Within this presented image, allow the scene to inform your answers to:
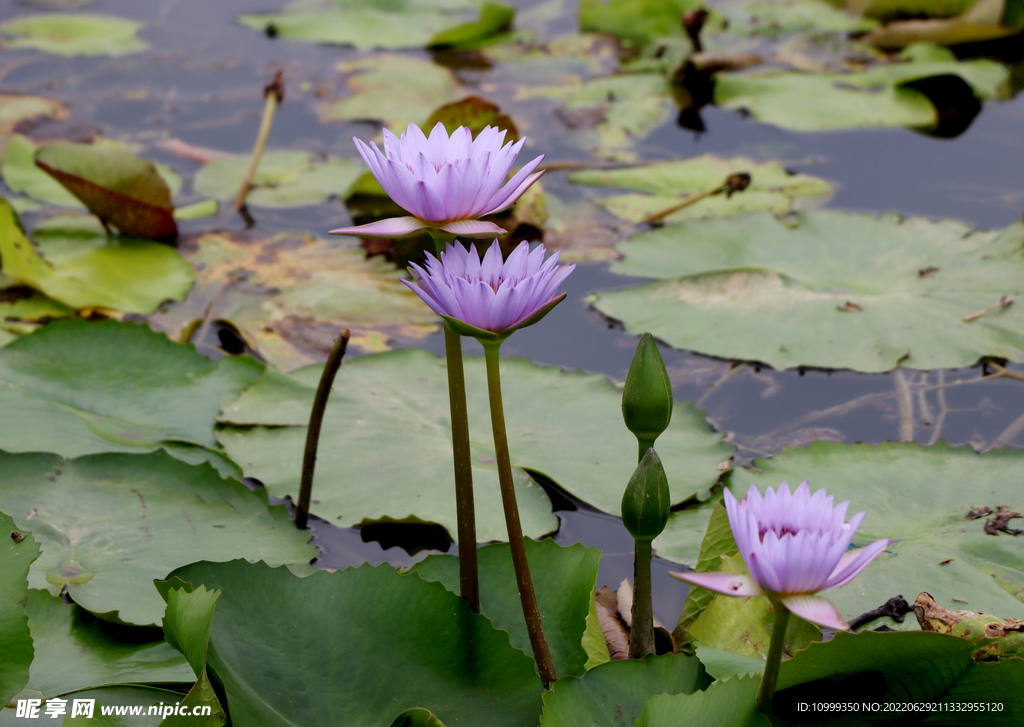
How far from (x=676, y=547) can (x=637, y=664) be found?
1.61ft

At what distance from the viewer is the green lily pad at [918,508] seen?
1239 millimetres

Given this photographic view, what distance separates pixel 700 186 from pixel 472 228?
7.65ft

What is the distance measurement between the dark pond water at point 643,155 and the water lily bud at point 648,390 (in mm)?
573

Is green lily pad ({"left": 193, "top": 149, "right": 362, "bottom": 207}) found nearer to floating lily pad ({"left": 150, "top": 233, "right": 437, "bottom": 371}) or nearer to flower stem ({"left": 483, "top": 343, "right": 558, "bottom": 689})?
floating lily pad ({"left": 150, "top": 233, "right": 437, "bottom": 371})

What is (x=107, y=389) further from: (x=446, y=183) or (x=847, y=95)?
(x=847, y=95)

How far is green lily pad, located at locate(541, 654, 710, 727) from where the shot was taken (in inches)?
35.6

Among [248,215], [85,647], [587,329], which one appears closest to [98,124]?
[248,215]

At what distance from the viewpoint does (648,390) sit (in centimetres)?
93

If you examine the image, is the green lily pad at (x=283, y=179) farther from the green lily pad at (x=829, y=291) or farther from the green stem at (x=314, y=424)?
the green stem at (x=314, y=424)

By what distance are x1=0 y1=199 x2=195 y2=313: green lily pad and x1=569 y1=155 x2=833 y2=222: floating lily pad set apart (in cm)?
151

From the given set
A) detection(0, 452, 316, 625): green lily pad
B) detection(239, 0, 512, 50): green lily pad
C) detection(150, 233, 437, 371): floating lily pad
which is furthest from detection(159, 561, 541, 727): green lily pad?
detection(239, 0, 512, 50): green lily pad

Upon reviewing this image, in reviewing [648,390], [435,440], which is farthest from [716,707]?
[435,440]

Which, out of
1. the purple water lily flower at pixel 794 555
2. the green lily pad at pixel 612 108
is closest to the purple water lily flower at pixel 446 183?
the purple water lily flower at pixel 794 555

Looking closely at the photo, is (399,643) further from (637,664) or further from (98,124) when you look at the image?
(98,124)
